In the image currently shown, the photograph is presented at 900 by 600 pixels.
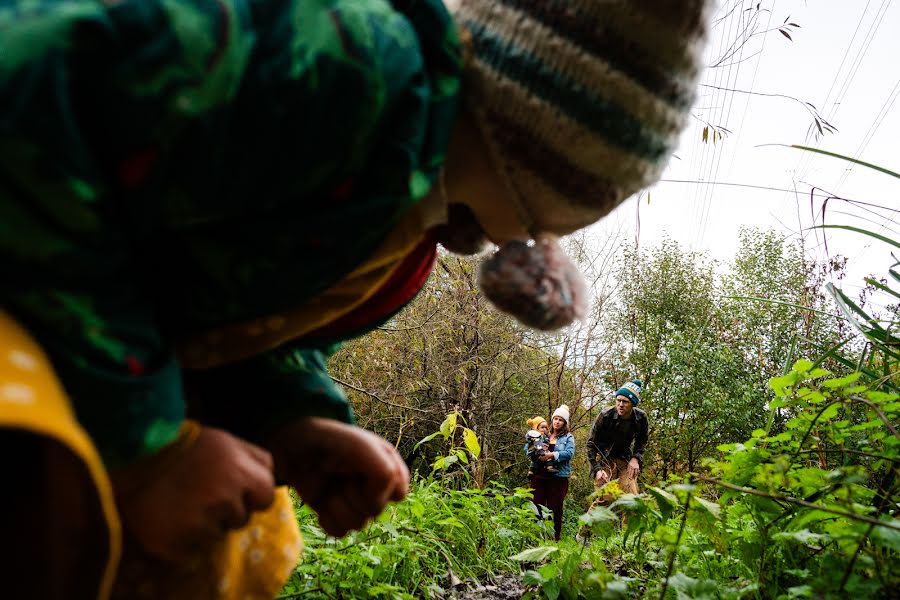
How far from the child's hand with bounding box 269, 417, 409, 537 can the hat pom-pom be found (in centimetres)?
27

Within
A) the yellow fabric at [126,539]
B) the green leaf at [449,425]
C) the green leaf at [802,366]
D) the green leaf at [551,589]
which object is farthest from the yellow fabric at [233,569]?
the green leaf at [449,425]

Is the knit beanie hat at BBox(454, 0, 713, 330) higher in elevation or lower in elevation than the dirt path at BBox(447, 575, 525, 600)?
higher

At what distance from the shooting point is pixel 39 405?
49 cm

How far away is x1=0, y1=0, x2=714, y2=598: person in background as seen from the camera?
515 mm

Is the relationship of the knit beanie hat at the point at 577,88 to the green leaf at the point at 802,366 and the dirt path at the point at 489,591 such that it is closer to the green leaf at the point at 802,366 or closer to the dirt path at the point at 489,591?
the green leaf at the point at 802,366

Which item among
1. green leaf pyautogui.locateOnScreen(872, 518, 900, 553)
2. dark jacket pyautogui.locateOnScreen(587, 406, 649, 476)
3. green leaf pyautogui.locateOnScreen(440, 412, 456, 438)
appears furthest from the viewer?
dark jacket pyautogui.locateOnScreen(587, 406, 649, 476)

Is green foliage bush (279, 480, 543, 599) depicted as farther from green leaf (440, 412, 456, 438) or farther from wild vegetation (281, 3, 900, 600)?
green leaf (440, 412, 456, 438)

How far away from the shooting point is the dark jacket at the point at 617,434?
26.5 ft

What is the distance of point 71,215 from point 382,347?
944 centimetres

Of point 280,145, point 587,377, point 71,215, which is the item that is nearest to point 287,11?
point 280,145

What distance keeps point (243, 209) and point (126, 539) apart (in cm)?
41

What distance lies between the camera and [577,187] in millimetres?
776

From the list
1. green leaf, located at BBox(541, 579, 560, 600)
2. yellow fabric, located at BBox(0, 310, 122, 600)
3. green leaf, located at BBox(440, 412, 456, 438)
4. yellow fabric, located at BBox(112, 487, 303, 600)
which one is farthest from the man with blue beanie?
yellow fabric, located at BBox(0, 310, 122, 600)

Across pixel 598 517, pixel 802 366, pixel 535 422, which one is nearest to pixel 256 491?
pixel 598 517
